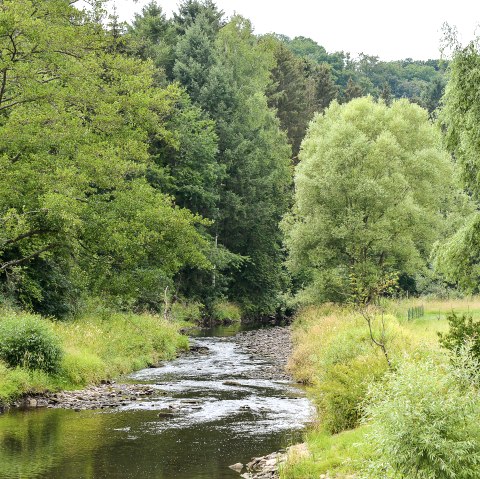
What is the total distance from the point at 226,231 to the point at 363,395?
45.4m

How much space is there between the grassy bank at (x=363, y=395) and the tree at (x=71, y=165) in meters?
8.18

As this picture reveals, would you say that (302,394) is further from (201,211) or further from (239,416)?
(201,211)

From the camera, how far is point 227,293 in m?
60.2

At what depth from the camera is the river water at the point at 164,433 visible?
13.9 metres

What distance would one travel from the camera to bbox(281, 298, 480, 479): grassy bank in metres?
9.50

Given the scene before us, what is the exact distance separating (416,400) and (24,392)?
13958 mm

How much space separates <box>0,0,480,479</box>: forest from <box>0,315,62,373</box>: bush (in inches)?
2.4

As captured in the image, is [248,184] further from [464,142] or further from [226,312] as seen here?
[464,142]

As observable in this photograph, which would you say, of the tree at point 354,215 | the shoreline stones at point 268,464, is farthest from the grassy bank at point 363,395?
the tree at point 354,215

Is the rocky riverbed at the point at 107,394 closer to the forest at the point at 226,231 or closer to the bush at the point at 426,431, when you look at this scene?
the forest at the point at 226,231

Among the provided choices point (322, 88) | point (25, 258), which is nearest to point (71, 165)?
point (25, 258)

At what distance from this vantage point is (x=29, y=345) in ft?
70.9

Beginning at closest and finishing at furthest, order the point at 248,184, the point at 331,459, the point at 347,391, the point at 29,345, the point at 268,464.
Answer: the point at 331,459 < the point at 268,464 < the point at 347,391 < the point at 29,345 < the point at 248,184

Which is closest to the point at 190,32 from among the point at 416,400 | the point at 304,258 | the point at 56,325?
the point at 304,258
